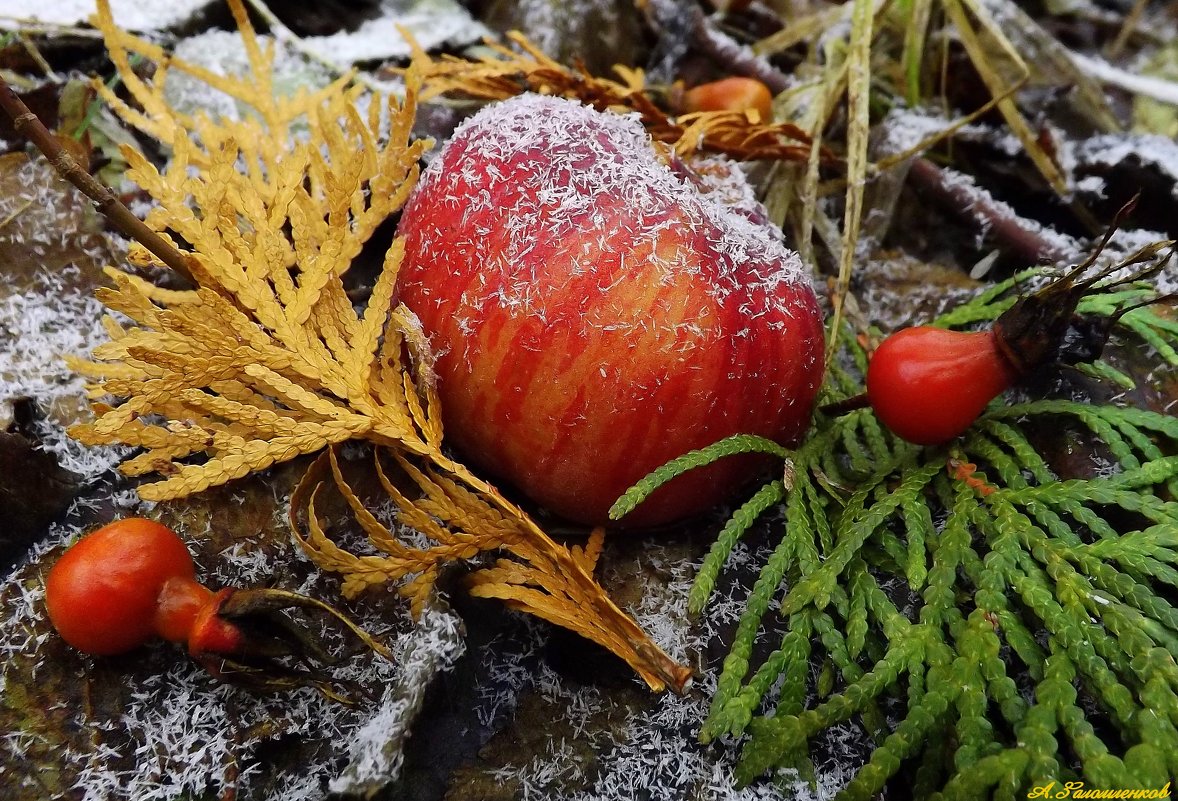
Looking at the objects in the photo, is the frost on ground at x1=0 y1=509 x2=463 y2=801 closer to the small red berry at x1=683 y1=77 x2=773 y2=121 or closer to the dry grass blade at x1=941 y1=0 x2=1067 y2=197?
the small red berry at x1=683 y1=77 x2=773 y2=121

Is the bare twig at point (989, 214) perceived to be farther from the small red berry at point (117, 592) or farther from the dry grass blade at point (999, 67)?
the small red berry at point (117, 592)

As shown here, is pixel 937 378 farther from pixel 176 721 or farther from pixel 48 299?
pixel 48 299

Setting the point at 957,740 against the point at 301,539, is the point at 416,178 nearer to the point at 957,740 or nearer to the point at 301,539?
the point at 301,539

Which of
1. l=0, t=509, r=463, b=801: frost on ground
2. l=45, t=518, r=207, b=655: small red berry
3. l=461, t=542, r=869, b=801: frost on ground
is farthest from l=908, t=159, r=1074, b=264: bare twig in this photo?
l=45, t=518, r=207, b=655: small red berry

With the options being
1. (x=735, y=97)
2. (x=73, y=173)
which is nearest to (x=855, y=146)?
(x=735, y=97)

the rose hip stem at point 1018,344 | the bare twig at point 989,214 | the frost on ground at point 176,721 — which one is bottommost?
the frost on ground at point 176,721

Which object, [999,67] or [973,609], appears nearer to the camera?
[973,609]

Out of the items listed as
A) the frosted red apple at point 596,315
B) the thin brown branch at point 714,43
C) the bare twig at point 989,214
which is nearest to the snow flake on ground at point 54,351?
the frosted red apple at point 596,315

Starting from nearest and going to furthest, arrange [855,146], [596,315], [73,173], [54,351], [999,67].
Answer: [73,173] < [596,315] < [54,351] < [855,146] < [999,67]
